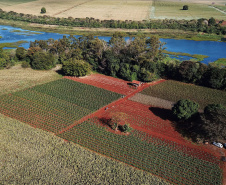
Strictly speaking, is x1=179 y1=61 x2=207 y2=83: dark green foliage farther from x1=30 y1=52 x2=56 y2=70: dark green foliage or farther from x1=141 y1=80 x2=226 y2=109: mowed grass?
x1=30 y1=52 x2=56 y2=70: dark green foliage

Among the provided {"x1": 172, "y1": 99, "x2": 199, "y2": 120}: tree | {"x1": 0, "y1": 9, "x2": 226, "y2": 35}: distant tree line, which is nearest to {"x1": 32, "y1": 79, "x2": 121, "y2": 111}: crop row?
{"x1": 172, "y1": 99, "x2": 199, "y2": 120}: tree

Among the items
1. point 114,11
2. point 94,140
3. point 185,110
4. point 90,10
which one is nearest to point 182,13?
point 114,11

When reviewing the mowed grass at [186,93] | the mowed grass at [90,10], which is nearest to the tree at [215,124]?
the mowed grass at [186,93]

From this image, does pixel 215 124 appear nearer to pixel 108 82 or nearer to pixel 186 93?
pixel 186 93

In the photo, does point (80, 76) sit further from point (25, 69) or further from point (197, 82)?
point (197, 82)

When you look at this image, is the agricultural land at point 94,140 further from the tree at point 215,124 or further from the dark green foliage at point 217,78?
the dark green foliage at point 217,78

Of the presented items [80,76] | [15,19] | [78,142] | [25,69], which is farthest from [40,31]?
[78,142]
